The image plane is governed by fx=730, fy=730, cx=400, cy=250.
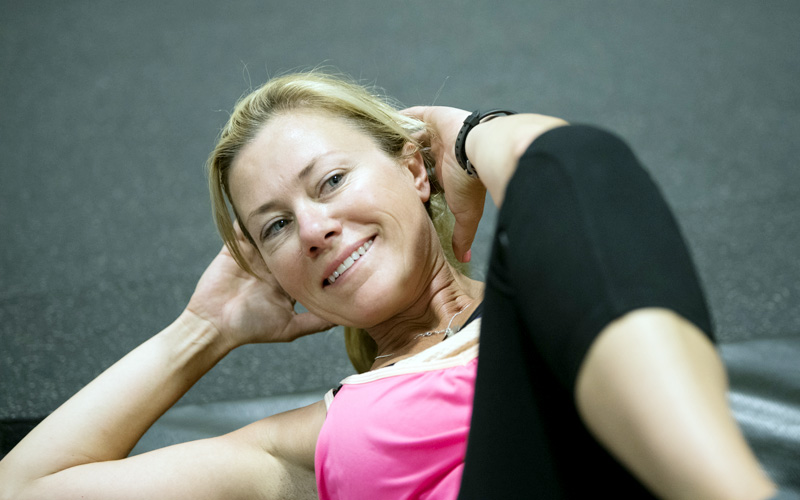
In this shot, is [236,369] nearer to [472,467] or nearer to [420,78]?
[472,467]

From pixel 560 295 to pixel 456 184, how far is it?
60 cm

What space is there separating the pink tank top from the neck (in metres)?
0.18

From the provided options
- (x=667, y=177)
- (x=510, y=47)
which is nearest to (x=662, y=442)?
(x=667, y=177)

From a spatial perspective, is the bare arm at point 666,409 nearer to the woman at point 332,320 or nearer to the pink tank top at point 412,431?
the woman at point 332,320

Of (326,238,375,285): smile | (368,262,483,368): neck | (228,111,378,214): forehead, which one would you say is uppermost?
(228,111,378,214): forehead

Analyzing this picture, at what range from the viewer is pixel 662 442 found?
526mm

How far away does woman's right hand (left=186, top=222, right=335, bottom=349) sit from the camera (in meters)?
1.38

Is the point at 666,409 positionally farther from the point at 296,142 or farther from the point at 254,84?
the point at 254,84

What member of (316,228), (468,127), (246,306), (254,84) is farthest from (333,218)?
(254,84)

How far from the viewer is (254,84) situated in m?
3.08

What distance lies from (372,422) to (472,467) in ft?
0.98

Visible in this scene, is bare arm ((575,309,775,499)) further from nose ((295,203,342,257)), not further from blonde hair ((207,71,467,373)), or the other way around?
blonde hair ((207,71,467,373))

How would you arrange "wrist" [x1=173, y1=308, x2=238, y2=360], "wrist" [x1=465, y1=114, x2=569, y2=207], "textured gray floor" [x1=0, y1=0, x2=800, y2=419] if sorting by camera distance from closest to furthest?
"wrist" [x1=465, y1=114, x2=569, y2=207] → "wrist" [x1=173, y1=308, x2=238, y2=360] → "textured gray floor" [x1=0, y1=0, x2=800, y2=419]

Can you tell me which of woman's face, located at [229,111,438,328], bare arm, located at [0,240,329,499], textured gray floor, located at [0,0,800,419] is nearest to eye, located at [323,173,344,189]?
woman's face, located at [229,111,438,328]
